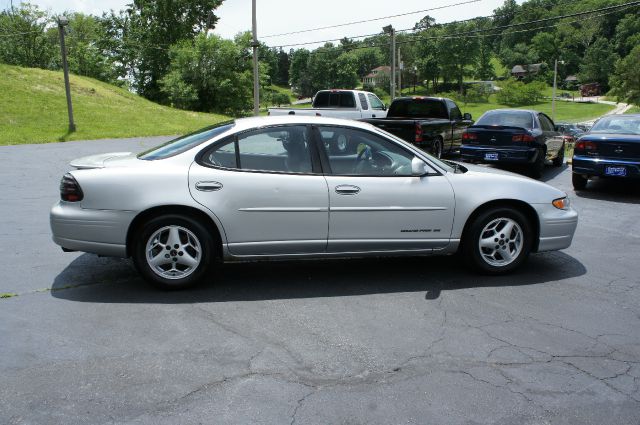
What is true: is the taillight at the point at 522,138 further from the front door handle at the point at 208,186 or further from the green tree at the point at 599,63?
the green tree at the point at 599,63

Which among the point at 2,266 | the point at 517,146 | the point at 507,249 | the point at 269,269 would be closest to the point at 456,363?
the point at 507,249

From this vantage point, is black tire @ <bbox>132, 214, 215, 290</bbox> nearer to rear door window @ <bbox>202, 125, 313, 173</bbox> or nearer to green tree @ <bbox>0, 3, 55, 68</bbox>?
rear door window @ <bbox>202, 125, 313, 173</bbox>

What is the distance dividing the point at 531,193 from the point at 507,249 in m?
0.60

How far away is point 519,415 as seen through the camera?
3203mm

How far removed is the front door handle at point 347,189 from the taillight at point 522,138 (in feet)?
26.0

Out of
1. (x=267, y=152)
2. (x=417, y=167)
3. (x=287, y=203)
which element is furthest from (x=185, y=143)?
(x=417, y=167)

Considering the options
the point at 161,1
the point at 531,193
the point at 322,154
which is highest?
the point at 161,1

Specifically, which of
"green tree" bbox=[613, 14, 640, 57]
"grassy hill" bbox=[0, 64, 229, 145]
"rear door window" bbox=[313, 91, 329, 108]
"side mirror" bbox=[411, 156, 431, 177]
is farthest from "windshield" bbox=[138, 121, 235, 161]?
"green tree" bbox=[613, 14, 640, 57]

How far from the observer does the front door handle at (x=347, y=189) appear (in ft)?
17.1

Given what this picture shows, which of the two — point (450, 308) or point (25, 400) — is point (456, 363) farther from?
point (25, 400)

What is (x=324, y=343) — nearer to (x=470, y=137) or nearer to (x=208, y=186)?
(x=208, y=186)

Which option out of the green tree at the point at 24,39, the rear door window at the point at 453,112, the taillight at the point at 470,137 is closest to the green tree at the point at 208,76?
the green tree at the point at 24,39

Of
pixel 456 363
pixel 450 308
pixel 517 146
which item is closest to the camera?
pixel 456 363

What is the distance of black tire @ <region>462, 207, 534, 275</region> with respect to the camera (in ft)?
18.4
